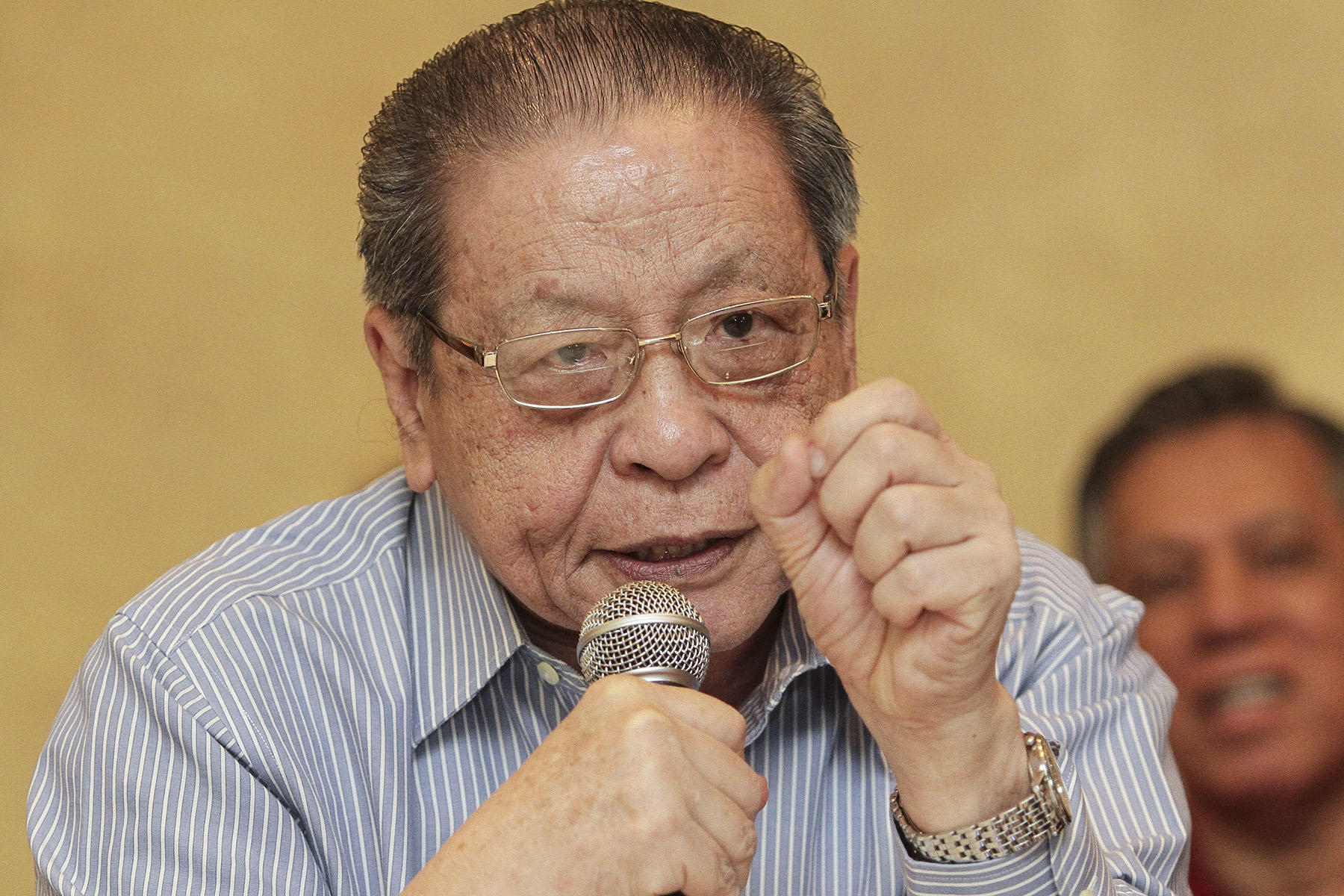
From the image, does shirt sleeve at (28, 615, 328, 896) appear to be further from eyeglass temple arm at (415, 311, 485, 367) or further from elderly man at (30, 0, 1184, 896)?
eyeglass temple arm at (415, 311, 485, 367)

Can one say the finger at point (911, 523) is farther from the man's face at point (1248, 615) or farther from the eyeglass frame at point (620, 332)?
the man's face at point (1248, 615)

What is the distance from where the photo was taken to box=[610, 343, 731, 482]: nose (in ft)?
5.04

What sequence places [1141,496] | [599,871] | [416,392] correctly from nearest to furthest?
[599,871], [416,392], [1141,496]

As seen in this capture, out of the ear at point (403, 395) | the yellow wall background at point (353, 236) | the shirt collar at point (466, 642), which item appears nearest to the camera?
the shirt collar at point (466, 642)

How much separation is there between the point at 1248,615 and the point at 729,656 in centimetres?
172

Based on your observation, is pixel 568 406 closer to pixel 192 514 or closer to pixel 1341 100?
pixel 192 514

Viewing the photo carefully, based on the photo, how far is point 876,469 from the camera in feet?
3.98

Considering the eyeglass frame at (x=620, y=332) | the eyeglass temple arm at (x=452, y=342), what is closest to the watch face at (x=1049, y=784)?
the eyeglass frame at (x=620, y=332)

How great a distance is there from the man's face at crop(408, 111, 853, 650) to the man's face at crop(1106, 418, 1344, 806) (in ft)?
5.62

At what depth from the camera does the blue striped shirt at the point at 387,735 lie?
1.55m

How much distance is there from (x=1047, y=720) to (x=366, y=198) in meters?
1.21

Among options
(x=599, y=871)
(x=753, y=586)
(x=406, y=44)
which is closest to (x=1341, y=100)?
(x=406, y=44)

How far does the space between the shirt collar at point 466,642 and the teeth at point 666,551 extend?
0.72 feet

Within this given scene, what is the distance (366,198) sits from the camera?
1.90 metres
